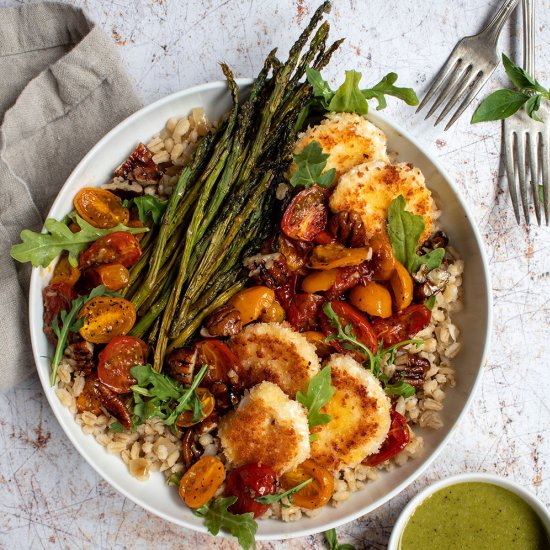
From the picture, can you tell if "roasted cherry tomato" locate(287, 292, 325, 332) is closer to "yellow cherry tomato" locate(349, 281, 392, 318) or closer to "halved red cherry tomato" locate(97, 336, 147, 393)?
"yellow cherry tomato" locate(349, 281, 392, 318)

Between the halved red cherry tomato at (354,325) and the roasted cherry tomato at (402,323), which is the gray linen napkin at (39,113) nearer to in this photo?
the halved red cherry tomato at (354,325)

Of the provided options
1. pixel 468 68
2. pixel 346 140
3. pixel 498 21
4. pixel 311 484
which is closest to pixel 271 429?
pixel 311 484

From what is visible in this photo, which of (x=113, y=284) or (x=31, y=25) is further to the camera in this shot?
(x=31, y=25)

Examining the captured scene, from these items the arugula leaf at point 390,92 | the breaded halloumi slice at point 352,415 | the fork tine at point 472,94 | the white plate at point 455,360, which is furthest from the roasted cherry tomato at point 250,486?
the fork tine at point 472,94

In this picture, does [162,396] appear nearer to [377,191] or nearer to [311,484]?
[311,484]

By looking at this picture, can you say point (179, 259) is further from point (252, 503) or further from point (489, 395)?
point (489, 395)

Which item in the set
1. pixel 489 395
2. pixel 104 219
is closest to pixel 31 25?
pixel 104 219

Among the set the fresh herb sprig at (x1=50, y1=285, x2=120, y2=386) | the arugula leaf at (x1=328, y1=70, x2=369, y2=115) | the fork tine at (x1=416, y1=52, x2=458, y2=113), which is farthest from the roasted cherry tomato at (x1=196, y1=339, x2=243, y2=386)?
the fork tine at (x1=416, y1=52, x2=458, y2=113)
